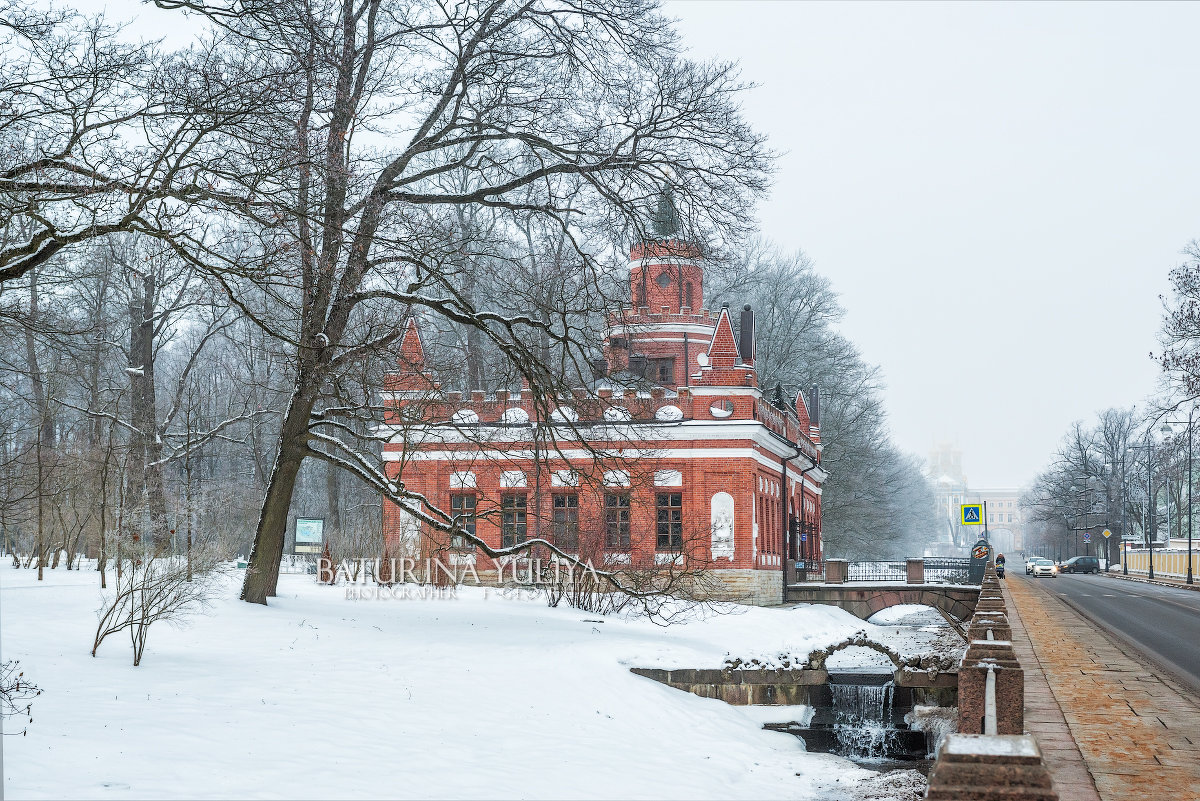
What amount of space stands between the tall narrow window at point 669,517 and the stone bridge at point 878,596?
6.38 m

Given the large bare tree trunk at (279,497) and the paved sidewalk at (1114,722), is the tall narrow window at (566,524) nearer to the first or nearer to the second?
the large bare tree trunk at (279,497)

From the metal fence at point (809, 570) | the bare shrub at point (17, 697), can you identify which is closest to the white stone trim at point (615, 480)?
the bare shrub at point (17, 697)

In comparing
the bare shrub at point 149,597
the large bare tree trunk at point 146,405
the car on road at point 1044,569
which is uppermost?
the large bare tree trunk at point 146,405

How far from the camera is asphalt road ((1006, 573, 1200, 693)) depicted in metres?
18.8

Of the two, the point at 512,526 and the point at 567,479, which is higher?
the point at 567,479

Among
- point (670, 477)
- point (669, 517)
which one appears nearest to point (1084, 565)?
point (669, 517)

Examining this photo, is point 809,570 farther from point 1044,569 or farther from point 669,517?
point 1044,569

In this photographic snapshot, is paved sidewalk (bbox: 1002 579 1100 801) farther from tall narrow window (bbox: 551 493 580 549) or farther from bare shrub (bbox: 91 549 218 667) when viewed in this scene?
tall narrow window (bbox: 551 493 580 549)

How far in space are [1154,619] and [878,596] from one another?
1153 centimetres

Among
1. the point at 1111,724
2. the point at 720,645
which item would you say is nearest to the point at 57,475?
the point at 720,645

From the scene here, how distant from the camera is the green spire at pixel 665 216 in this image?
20.1 meters

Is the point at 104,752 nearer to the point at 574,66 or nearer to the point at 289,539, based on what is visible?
the point at 574,66

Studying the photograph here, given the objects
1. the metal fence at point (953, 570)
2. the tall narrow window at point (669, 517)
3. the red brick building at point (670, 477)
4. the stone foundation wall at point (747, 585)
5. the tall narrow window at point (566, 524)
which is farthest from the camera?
the metal fence at point (953, 570)

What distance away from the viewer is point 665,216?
22109 mm
